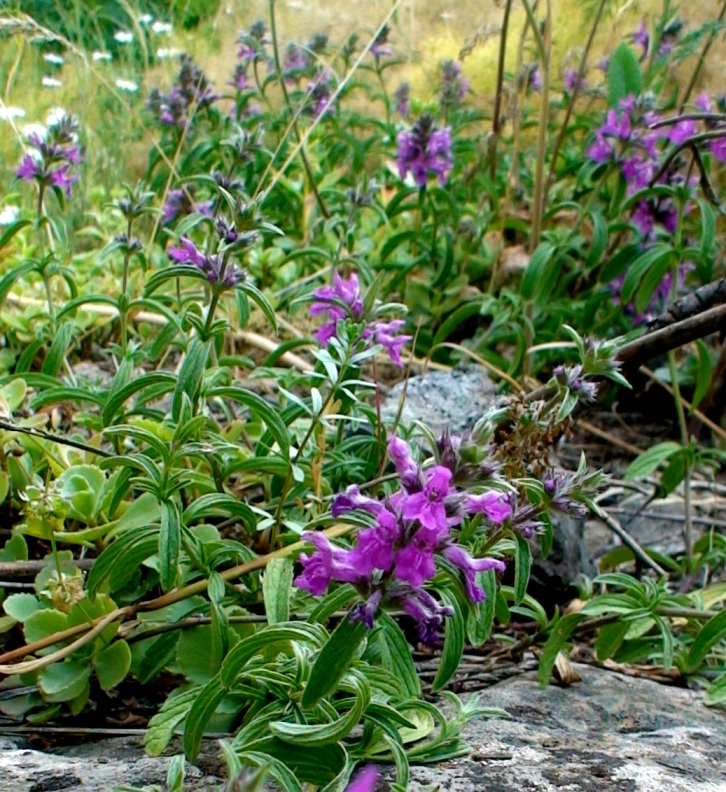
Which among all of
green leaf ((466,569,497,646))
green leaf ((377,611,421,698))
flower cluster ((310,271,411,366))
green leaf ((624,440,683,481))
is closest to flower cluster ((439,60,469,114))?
green leaf ((624,440,683,481))

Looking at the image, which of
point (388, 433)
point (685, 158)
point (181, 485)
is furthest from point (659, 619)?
point (685, 158)

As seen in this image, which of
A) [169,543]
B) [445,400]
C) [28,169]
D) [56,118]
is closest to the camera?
[169,543]

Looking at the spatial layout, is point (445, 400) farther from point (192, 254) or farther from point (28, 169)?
point (28, 169)

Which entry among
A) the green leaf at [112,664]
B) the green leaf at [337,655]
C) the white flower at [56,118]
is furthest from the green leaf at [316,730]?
the white flower at [56,118]

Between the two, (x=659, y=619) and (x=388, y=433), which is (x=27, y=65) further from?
(x=659, y=619)

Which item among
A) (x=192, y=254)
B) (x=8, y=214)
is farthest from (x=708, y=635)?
(x=8, y=214)
